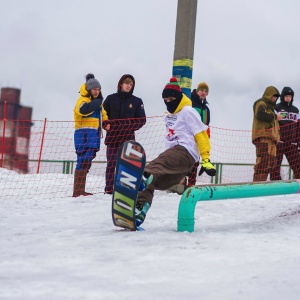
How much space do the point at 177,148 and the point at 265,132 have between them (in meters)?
3.57

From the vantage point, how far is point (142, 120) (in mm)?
7855

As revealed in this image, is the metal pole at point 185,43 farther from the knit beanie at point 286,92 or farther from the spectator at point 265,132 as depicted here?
the knit beanie at point 286,92

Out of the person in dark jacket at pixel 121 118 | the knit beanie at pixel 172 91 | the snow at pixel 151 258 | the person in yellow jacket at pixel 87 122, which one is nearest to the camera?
the snow at pixel 151 258

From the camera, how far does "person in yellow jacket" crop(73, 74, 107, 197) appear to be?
7.34m

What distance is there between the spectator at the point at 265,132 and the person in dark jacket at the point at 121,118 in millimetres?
1826

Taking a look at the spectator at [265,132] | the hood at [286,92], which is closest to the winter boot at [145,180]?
the spectator at [265,132]

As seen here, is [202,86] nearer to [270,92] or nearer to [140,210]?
[270,92]

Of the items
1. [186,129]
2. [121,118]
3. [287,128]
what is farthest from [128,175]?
[287,128]

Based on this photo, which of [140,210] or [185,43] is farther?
[185,43]

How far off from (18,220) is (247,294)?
11.0ft

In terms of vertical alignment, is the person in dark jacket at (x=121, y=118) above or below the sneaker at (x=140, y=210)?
above

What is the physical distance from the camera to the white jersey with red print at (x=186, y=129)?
4.94 meters

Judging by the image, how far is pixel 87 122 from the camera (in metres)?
7.43

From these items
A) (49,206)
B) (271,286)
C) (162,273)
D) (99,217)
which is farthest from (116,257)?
(49,206)
